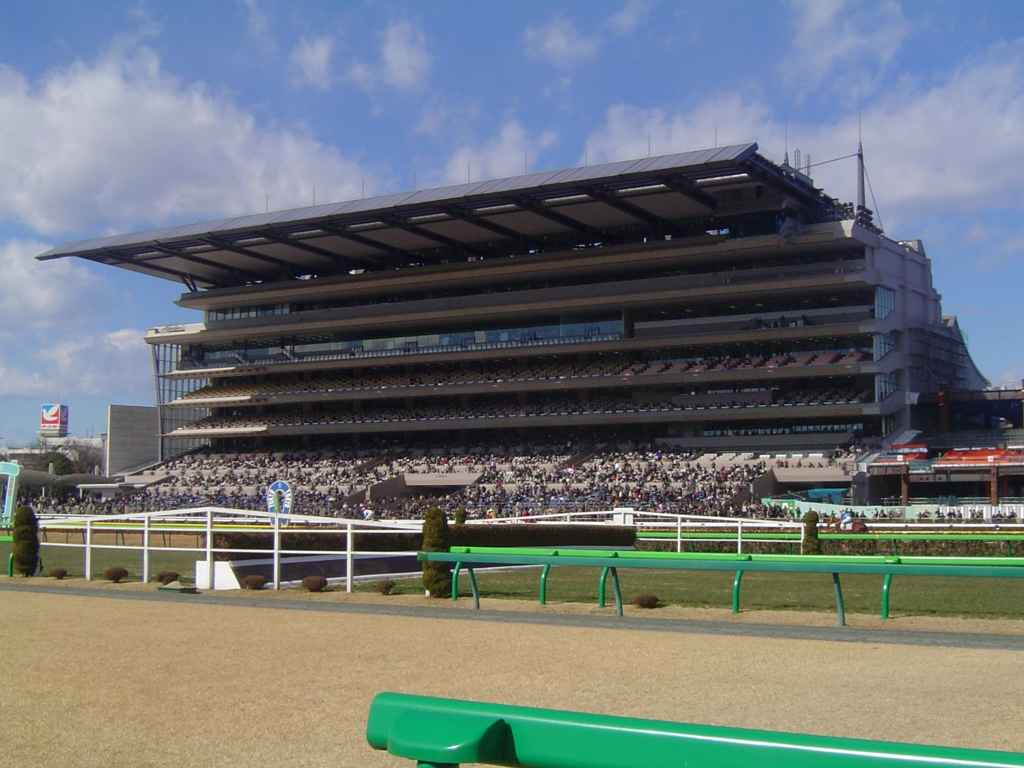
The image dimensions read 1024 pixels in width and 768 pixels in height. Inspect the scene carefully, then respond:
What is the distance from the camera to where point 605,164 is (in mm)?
48750

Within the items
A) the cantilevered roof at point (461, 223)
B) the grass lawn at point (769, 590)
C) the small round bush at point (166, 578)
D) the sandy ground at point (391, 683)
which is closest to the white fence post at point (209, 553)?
the grass lawn at point (769, 590)

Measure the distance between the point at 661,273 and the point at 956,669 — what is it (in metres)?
50.1

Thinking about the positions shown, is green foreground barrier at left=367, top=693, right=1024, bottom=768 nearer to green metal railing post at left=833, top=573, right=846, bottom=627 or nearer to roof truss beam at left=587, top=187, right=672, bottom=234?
green metal railing post at left=833, top=573, right=846, bottom=627

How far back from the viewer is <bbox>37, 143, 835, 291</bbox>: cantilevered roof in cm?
4841

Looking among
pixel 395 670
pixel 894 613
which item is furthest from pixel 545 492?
pixel 395 670

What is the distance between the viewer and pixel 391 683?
727 cm

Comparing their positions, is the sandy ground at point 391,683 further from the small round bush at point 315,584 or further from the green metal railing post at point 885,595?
the small round bush at point 315,584

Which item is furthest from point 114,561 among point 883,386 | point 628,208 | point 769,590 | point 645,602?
point 883,386

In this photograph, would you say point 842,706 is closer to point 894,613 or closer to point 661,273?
point 894,613

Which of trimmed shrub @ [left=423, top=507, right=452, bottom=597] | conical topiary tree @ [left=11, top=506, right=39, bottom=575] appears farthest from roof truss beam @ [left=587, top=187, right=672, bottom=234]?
trimmed shrub @ [left=423, top=507, right=452, bottom=597]

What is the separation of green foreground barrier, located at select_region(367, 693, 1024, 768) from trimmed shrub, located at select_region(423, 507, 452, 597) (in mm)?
12010

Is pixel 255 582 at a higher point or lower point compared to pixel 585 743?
lower

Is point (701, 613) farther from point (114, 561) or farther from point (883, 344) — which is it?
point (883, 344)

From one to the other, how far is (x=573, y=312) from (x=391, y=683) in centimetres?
5234
